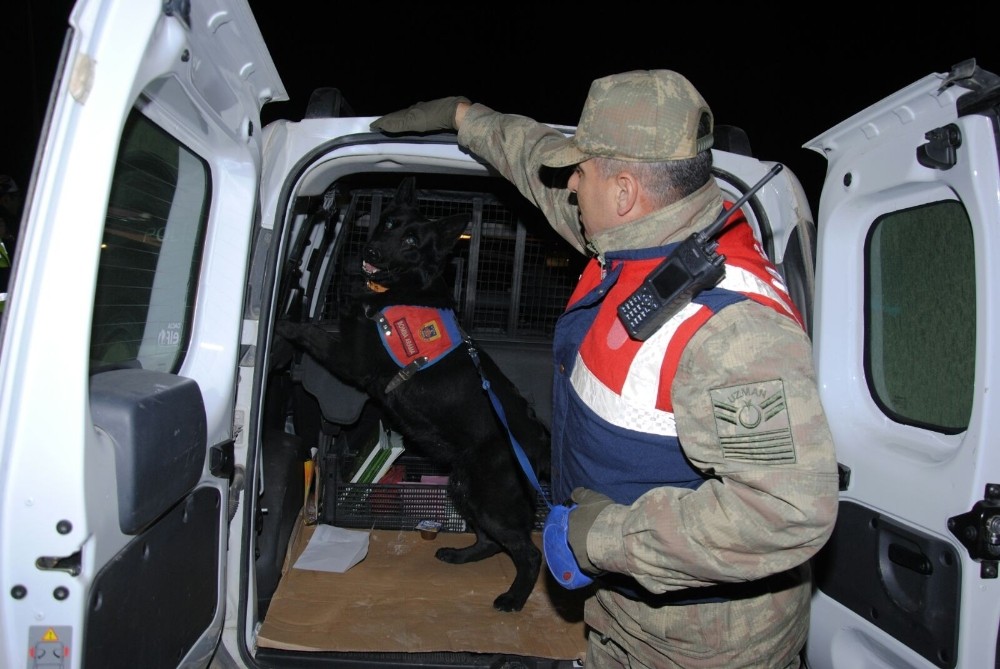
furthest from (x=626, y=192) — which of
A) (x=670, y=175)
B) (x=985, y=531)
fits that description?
(x=985, y=531)

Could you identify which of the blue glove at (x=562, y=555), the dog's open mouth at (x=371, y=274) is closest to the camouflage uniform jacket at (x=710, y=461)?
the blue glove at (x=562, y=555)

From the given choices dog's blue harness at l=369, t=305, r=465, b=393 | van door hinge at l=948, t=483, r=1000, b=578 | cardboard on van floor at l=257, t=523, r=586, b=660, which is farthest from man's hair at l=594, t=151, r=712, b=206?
cardboard on van floor at l=257, t=523, r=586, b=660

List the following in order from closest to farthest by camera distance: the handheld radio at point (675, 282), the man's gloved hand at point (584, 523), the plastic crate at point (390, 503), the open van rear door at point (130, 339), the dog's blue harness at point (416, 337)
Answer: the open van rear door at point (130, 339)
the handheld radio at point (675, 282)
the man's gloved hand at point (584, 523)
the dog's blue harness at point (416, 337)
the plastic crate at point (390, 503)

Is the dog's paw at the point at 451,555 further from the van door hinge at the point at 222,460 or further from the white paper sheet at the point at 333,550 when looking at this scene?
the van door hinge at the point at 222,460

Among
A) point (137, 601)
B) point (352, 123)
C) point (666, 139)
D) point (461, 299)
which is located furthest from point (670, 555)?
point (461, 299)

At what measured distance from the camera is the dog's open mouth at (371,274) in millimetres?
3059

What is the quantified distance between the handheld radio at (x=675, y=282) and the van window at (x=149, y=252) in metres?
1.13

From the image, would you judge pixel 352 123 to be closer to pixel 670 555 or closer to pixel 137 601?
pixel 137 601

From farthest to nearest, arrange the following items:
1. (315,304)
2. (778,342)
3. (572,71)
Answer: (572,71) < (315,304) < (778,342)

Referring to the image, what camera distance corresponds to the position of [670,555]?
1.22 meters

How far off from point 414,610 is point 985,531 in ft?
7.23

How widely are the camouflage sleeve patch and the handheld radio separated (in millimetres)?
200

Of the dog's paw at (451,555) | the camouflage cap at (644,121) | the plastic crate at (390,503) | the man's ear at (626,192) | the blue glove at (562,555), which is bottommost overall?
the dog's paw at (451,555)

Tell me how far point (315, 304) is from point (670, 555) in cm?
265
